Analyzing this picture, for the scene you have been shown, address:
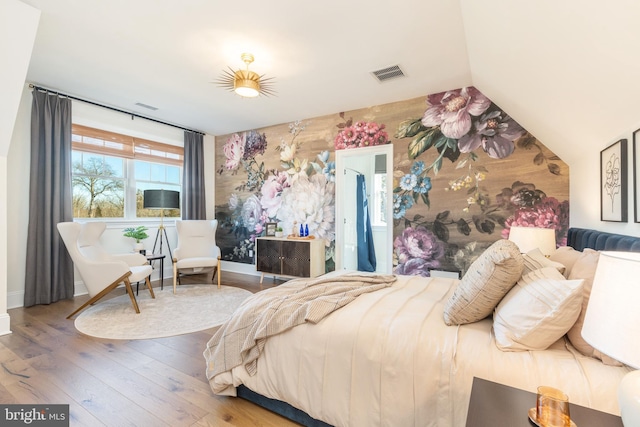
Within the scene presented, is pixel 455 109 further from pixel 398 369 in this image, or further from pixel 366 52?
pixel 398 369

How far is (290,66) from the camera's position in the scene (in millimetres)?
3090

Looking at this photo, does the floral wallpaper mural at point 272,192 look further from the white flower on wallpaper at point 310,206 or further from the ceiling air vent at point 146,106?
the ceiling air vent at point 146,106

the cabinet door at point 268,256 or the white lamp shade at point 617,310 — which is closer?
the white lamp shade at point 617,310

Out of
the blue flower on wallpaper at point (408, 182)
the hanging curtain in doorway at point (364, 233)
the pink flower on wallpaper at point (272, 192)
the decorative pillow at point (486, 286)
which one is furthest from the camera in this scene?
the hanging curtain in doorway at point (364, 233)

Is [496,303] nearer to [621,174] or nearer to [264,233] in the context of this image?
[621,174]

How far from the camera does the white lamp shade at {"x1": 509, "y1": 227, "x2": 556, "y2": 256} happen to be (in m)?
2.33

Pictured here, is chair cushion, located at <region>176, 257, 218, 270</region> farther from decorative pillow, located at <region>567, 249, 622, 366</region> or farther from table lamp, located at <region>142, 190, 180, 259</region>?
decorative pillow, located at <region>567, 249, 622, 366</region>

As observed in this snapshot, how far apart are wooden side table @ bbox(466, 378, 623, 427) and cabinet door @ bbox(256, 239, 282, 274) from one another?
3.91 metres

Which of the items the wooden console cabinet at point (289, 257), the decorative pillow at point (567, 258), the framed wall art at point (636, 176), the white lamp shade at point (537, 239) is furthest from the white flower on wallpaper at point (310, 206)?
the framed wall art at point (636, 176)

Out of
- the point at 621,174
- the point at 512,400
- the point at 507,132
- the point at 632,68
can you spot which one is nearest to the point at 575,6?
the point at 632,68

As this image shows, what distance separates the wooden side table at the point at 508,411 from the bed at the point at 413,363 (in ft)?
0.61

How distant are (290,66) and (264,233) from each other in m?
2.95

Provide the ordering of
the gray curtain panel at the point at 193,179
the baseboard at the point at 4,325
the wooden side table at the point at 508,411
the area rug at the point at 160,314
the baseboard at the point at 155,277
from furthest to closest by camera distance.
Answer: the gray curtain panel at the point at 193,179 < the baseboard at the point at 155,277 < the area rug at the point at 160,314 < the baseboard at the point at 4,325 < the wooden side table at the point at 508,411

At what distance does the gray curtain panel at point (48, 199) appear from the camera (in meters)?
3.55
